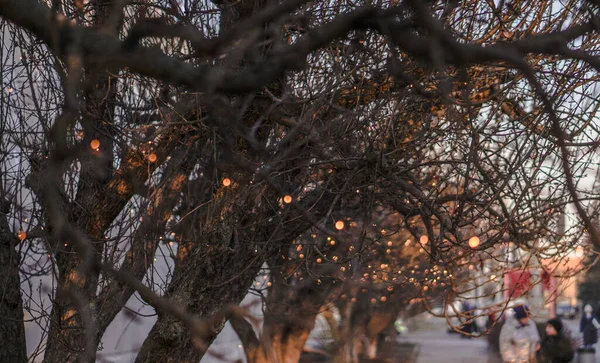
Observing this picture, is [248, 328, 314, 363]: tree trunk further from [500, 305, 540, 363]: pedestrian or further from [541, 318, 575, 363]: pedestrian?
[541, 318, 575, 363]: pedestrian

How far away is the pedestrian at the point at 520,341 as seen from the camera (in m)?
10.7

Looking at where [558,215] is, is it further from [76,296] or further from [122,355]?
[122,355]

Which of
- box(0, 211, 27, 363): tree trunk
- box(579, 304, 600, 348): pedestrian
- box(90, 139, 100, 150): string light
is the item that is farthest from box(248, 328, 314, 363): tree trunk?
box(90, 139, 100, 150): string light

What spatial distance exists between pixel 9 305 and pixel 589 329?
472 inches

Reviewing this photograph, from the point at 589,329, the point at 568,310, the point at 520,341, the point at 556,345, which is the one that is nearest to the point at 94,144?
the point at 520,341

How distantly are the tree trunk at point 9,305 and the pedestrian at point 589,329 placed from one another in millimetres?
10163

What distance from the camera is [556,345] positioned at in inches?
457

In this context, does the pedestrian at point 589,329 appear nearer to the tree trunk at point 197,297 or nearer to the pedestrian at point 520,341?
the pedestrian at point 520,341

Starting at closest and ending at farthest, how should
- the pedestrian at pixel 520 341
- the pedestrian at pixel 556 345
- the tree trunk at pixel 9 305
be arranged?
the tree trunk at pixel 9 305
the pedestrian at pixel 520 341
the pedestrian at pixel 556 345

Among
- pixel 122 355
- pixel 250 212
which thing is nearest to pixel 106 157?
pixel 250 212

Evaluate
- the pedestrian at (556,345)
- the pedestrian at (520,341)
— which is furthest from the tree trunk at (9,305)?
the pedestrian at (556,345)

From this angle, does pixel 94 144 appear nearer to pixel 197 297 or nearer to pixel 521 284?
pixel 197 297

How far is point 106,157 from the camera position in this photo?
6.86 m

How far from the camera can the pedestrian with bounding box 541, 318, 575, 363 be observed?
11484 millimetres
